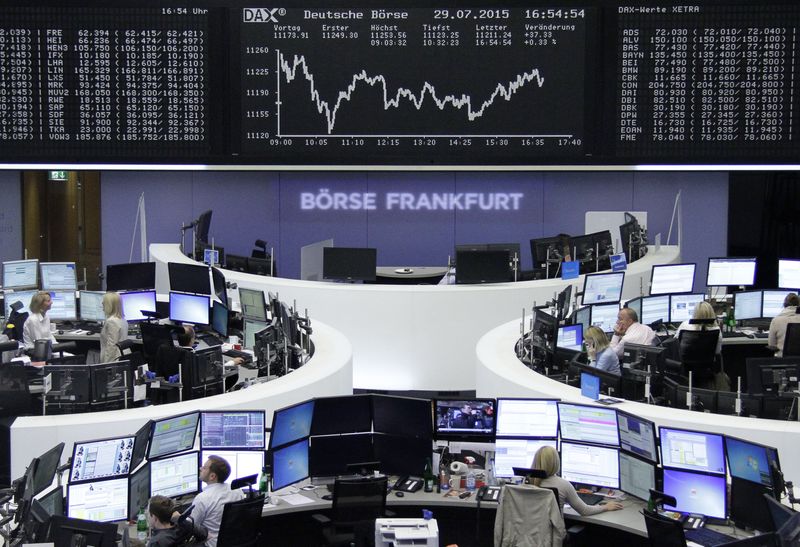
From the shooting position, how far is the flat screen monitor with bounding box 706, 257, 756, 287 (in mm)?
11461

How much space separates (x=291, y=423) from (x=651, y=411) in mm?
2189

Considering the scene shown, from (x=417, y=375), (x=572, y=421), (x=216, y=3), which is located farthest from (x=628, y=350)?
(x=216, y=3)

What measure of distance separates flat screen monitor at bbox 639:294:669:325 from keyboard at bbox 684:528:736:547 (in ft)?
15.1

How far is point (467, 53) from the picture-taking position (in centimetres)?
910

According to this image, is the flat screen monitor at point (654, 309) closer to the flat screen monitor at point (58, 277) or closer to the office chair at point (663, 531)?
the office chair at point (663, 531)

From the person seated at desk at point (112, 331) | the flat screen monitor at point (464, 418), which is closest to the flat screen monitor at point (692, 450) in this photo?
the flat screen monitor at point (464, 418)

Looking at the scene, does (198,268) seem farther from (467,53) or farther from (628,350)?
(628,350)

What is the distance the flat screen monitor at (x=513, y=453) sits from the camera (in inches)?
263

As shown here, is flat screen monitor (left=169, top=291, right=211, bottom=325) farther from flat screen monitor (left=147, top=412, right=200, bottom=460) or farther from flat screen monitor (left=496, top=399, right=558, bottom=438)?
flat screen monitor (left=496, top=399, right=558, bottom=438)

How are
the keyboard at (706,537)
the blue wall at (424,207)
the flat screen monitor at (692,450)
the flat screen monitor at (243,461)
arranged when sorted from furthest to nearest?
the blue wall at (424,207) < the flat screen monitor at (243,461) < the flat screen monitor at (692,450) < the keyboard at (706,537)

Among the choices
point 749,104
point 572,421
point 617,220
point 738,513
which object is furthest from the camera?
point 617,220

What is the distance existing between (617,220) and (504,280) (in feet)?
10.0

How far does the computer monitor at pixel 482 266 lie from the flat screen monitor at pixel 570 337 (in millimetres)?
2020

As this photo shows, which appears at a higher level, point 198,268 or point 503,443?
A: point 198,268
